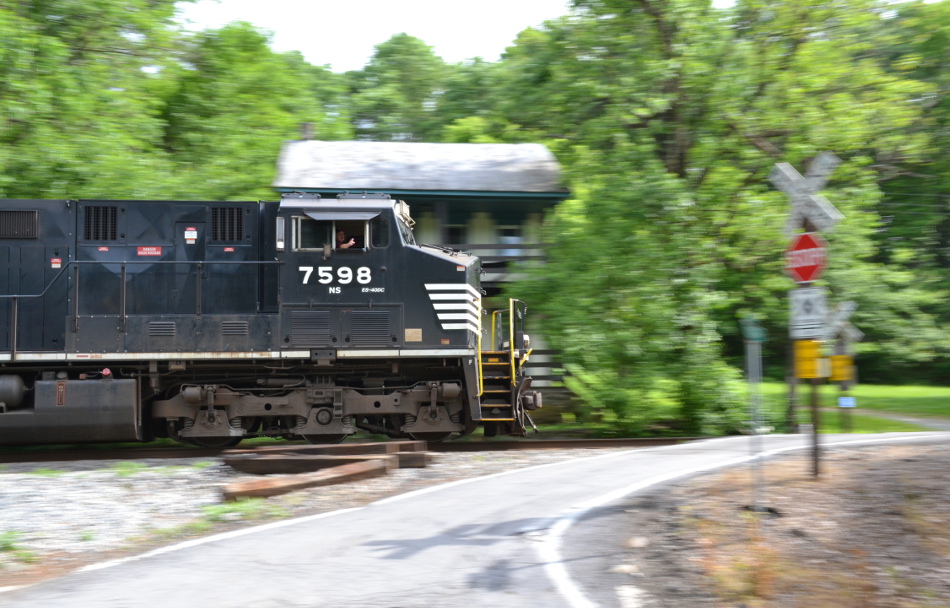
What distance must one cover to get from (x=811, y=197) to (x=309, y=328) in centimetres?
771

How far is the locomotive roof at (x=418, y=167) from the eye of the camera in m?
19.3

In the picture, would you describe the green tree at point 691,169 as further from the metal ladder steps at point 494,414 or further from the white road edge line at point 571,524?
the white road edge line at point 571,524

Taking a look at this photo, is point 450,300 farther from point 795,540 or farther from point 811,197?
point 795,540

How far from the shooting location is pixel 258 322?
510 inches

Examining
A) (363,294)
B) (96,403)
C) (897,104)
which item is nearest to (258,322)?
(363,294)

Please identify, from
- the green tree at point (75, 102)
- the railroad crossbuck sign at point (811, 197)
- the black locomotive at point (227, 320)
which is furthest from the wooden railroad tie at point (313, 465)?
the green tree at point (75, 102)

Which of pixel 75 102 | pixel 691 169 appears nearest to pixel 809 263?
pixel 691 169

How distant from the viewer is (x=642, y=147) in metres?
16.5

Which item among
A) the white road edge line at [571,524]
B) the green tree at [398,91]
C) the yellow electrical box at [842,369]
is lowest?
the white road edge line at [571,524]

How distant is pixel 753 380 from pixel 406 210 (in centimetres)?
732

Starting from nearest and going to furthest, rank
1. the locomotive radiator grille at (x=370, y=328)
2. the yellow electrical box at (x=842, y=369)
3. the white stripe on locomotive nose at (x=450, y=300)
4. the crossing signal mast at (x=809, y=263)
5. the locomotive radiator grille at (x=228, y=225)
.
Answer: the crossing signal mast at (x=809, y=263), the locomotive radiator grille at (x=370, y=328), the white stripe on locomotive nose at (x=450, y=300), the locomotive radiator grille at (x=228, y=225), the yellow electrical box at (x=842, y=369)

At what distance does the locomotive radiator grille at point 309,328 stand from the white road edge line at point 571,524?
571 centimetres

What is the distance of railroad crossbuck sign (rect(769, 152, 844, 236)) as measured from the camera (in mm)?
8562

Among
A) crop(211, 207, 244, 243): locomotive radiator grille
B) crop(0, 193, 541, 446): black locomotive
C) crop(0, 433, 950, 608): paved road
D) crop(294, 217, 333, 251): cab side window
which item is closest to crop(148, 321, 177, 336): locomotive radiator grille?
crop(0, 193, 541, 446): black locomotive
